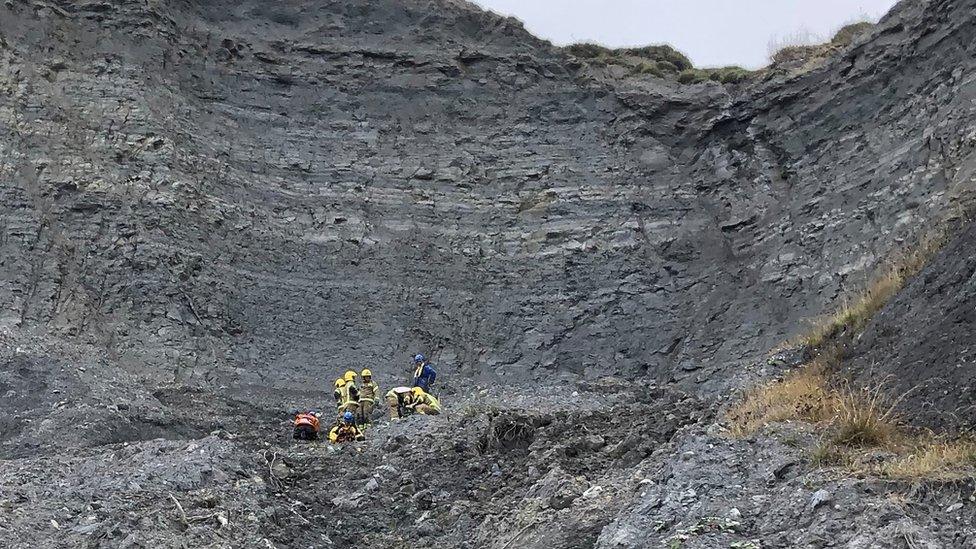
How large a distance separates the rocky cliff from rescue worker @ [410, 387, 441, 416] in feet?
3.90

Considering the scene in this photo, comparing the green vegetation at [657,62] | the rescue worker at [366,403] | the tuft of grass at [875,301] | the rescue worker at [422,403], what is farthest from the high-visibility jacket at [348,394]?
the green vegetation at [657,62]

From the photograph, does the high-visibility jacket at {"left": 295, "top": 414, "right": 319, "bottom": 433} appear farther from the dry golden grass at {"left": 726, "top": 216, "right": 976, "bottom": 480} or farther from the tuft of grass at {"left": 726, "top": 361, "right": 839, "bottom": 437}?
the tuft of grass at {"left": 726, "top": 361, "right": 839, "bottom": 437}

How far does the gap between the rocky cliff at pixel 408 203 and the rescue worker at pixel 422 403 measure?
1189 mm

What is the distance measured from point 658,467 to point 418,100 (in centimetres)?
1891

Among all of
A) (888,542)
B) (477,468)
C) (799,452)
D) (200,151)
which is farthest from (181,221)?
(888,542)

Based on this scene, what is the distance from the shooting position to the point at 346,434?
13766 mm

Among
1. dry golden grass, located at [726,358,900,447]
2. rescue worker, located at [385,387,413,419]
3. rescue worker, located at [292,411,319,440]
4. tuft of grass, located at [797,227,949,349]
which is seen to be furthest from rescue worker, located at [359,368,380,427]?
dry golden grass, located at [726,358,900,447]

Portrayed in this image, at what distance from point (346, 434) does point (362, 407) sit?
186cm

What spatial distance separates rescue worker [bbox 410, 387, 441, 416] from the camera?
1462 cm

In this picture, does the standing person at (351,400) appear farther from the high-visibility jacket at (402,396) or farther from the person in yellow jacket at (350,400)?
the high-visibility jacket at (402,396)

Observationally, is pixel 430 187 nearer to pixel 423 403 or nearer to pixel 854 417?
pixel 423 403

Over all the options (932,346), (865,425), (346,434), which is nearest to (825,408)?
(865,425)

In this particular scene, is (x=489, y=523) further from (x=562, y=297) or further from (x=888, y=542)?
(x=562, y=297)

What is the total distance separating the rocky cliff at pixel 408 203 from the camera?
18.9m
